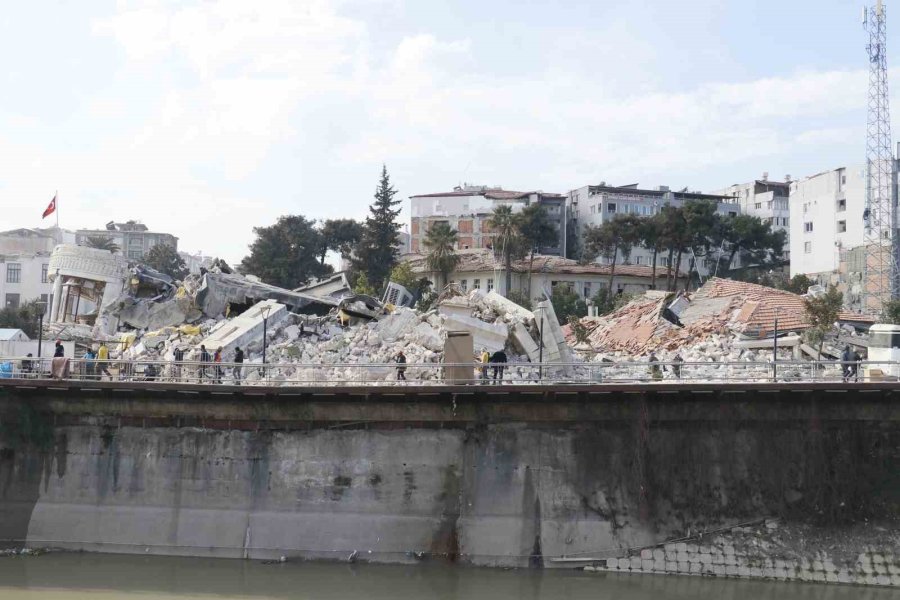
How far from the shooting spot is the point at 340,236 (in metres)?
73.4

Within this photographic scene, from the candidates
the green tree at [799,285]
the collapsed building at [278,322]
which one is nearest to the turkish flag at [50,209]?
the collapsed building at [278,322]

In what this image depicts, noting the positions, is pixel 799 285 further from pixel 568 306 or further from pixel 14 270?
pixel 14 270

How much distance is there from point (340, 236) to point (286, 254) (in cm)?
486

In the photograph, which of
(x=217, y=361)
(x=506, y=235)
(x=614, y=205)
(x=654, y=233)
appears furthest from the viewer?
(x=614, y=205)

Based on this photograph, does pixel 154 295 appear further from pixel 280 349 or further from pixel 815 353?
pixel 815 353

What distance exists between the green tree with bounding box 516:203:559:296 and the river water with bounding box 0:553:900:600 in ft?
147

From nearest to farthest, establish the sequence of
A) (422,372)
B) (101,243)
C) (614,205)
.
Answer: (422,372) < (614,205) < (101,243)

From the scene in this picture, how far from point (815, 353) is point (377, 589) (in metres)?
17.9

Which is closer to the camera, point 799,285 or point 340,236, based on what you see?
point 799,285

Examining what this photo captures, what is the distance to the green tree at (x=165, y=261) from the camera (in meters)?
84.8

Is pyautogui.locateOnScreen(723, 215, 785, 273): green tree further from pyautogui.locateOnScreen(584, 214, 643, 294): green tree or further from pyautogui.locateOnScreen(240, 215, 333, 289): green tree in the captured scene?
pyautogui.locateOnScreen(240, 215, 333, 289): green tree

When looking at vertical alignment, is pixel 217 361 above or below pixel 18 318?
below

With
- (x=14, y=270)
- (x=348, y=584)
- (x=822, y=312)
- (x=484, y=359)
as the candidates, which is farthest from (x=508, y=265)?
(x=348, y=584)

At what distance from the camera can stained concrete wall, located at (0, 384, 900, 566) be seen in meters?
22.5
